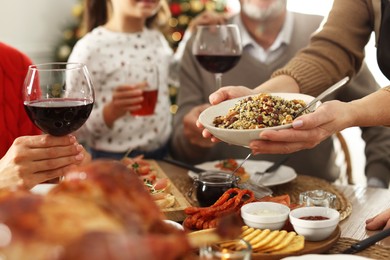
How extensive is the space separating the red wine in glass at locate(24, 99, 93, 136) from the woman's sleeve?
0.92m

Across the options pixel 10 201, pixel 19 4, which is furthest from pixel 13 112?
pixel 19 4

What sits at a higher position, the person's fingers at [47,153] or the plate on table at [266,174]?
the person's fingers at [47,153]

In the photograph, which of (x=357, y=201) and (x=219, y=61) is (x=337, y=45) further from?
(x=357, y=201)

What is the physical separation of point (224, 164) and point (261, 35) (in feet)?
3.56

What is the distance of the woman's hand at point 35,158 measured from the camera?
5.14 feet

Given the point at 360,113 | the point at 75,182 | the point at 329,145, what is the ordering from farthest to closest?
1. the point at 329,145
2. the point at 360,113
3. the point at 75,182

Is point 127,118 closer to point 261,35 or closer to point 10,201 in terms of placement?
point 261,35

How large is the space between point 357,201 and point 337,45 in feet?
2.22

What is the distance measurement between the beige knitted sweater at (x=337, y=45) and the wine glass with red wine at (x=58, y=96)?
907mm

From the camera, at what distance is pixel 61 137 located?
5.12ft

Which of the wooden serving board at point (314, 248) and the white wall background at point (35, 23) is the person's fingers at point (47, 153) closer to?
the wooden serving board at point (314, 248)

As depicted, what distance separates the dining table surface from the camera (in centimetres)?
154

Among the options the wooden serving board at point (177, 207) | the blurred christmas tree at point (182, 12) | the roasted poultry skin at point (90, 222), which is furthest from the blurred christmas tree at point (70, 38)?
the roasted poultry skin at point (90, 222)

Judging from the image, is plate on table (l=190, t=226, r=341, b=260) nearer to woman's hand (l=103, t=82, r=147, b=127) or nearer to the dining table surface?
the dining table surface
